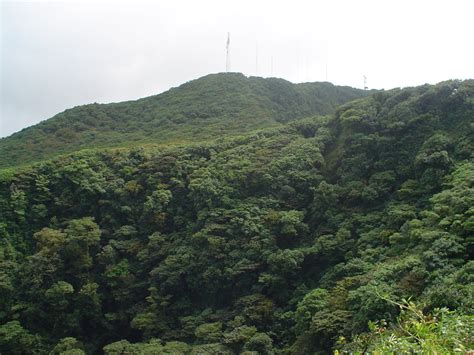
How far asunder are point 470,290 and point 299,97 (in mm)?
43545

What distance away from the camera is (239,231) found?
879 inches

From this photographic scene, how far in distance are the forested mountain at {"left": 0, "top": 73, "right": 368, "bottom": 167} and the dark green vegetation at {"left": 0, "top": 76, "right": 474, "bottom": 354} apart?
9638 millimetres

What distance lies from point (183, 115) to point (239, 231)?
24.8 metres

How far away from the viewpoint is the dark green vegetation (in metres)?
16.9

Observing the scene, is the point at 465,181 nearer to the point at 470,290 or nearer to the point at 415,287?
the point at 415,287

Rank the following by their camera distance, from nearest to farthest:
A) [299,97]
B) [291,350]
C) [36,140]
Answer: [291,350] < [36,140] < [299,97]

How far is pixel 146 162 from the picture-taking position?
29.0m

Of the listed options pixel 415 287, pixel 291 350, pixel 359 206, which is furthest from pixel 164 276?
pixel 415 287

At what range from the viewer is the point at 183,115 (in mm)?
44688

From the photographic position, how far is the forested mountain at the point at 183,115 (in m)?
39.5

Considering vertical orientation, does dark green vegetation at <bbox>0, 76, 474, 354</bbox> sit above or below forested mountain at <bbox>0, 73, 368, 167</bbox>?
below

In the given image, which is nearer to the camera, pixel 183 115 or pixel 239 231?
pixel 239 231

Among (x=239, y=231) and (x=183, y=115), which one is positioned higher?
(x=183, y=115)

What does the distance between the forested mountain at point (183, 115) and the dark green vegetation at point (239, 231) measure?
9638mm
